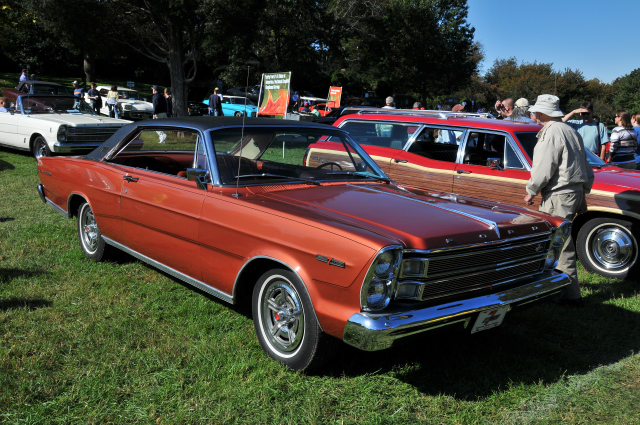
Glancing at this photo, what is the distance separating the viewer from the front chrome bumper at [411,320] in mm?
2635

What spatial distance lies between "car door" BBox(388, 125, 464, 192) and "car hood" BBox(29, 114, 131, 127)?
22.8 ft

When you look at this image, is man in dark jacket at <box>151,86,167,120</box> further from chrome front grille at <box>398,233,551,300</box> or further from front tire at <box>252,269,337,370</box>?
chrome front grille at <box>398,233,551,300</box>

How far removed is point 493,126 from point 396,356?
12.5 ft

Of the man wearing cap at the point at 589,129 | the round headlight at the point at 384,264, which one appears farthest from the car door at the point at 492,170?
the round headlight at the point at 384,264

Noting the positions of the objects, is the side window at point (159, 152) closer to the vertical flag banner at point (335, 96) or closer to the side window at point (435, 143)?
the side window at point (435, 143)

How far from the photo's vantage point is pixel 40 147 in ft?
36.4

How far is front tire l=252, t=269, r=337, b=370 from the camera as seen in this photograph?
2965mm

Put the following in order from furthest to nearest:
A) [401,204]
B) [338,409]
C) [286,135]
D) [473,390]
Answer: [286,135] < [401,204] < [473,390] < [338,409]

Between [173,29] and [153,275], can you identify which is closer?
[153,275]

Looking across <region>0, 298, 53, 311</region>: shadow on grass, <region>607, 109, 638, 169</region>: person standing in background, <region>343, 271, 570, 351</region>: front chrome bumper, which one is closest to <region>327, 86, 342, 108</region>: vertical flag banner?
<region>607, 109, 638, 169</region>: person standing in background

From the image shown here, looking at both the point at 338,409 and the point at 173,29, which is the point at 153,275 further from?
the point at 173,29

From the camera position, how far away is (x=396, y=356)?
11.5 ft

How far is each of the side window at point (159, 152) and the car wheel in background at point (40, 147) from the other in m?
6.93

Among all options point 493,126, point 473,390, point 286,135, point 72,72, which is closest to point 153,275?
point 286,135
